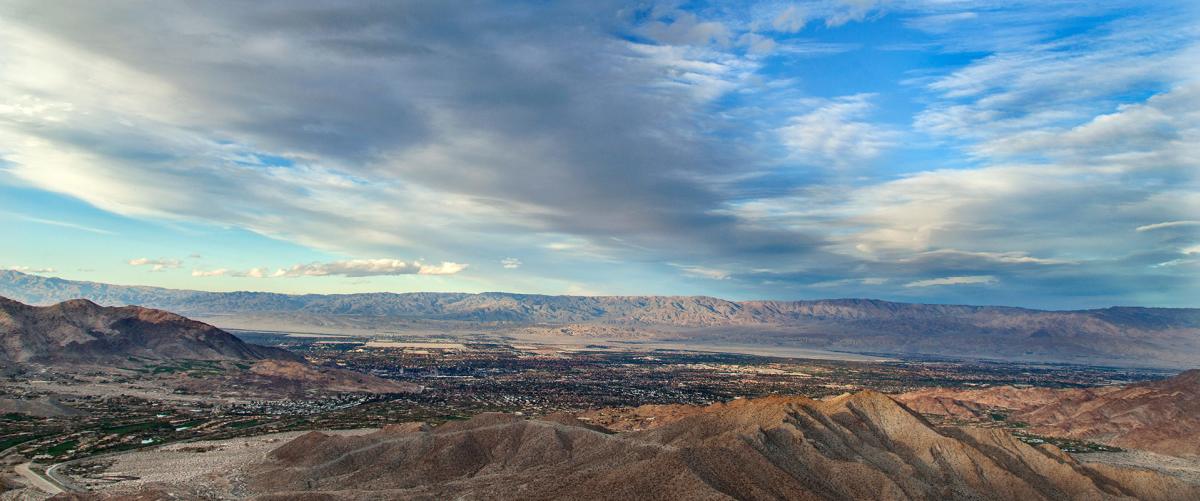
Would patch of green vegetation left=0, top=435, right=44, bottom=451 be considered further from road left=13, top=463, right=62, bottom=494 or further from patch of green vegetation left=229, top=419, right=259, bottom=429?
patch of green vegetation left=229, top=419, right=259, bottom=429

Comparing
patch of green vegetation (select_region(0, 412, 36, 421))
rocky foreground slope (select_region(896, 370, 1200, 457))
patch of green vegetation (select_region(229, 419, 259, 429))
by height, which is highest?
rocky foreground slope (select_region(896, 370, 1200, 457))

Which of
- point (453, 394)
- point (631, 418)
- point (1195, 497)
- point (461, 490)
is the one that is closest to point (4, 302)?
point (453, 394)

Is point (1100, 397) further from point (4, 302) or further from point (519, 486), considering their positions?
point (4, 302)

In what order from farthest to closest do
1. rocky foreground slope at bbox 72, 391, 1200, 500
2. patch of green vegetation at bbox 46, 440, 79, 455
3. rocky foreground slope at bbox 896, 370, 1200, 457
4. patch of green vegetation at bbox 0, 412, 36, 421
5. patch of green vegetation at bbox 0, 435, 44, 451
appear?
rocky foreground slope at bbox 896, 370, 1200, 457
patch of green vegetation at bbox 0, 412, 36, 421
patch of green vegetation at bbox 0, 435, 44, 451
patch of green vegetation at bbox 46, 440, 79, 455
rocky foreground slope at bbox 72, 391, 1200, 500

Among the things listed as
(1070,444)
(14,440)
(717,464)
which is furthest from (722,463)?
(1070,444)

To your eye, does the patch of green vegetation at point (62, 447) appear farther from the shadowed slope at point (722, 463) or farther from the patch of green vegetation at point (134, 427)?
the shadowed slope at point (722, 463)

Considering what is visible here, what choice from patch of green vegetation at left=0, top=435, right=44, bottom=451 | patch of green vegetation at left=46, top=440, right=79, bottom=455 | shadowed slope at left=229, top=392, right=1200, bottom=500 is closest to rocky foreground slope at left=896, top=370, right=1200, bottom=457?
shadowed slope at left=229, top=392, right=1200, bottom=500
